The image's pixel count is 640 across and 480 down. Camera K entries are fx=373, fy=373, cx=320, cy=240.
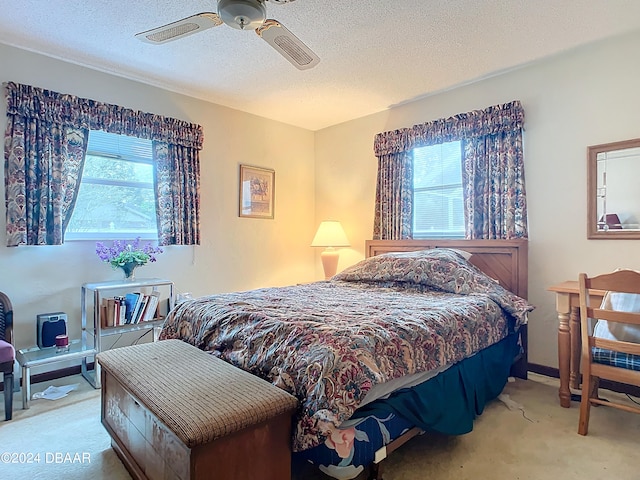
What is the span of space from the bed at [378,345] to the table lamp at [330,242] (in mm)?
1125

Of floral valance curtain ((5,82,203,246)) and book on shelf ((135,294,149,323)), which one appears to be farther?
book on shelf ((135,294,149,323))

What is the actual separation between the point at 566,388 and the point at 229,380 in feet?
7.19

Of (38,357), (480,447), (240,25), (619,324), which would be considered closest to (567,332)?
(619,324)

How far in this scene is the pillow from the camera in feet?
6.82

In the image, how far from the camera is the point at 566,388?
7.97 feet

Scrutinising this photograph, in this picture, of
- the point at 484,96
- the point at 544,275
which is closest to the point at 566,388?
the point at 544,275

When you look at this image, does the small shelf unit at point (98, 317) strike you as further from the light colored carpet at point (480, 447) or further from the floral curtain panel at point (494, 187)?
the floral curtain panel at point (494, 187)

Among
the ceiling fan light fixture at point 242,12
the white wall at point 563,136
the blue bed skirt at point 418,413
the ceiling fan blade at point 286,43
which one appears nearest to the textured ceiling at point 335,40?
the white wall at point 563,136

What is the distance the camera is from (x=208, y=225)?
386 cm

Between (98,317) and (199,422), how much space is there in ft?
6.81

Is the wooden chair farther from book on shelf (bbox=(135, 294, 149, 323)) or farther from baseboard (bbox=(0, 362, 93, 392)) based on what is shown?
baseboard (bbox=(0, 362, 93, 392))

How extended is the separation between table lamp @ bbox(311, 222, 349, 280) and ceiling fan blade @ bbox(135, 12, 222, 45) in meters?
2.60

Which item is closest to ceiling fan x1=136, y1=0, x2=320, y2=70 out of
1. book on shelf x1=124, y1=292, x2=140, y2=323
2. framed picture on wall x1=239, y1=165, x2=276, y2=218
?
book on shelf x1=124, y1=292, x2=140, y2=323

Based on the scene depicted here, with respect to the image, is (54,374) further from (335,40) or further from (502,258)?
(502,258)
